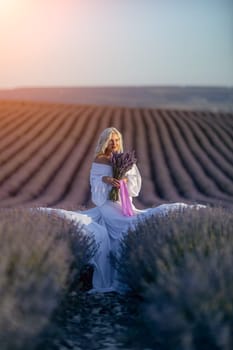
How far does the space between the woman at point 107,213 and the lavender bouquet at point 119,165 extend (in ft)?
0.10

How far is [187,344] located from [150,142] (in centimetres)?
1580

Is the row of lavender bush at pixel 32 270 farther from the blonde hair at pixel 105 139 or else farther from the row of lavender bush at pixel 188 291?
the blonde hair at pixel 105 139

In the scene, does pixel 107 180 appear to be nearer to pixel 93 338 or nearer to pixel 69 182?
pixel 93 338

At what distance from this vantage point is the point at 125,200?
550 centimetres

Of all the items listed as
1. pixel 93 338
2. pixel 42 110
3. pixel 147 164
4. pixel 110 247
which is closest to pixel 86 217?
pixel 110 247

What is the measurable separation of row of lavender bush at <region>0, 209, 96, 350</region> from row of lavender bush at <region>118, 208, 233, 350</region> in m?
0.38

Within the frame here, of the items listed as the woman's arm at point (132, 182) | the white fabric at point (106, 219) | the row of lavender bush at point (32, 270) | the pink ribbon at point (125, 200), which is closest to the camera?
the row of lavender bush at point (32, 270)

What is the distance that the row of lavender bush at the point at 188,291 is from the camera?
2.78m

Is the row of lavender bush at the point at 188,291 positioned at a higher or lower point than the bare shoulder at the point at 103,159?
lower

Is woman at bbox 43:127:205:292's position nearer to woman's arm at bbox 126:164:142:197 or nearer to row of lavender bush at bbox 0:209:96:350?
woman's arm at bbox 126:164:142:197

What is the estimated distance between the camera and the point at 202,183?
48.5 ft

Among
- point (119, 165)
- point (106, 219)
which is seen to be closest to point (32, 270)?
point (106, 219)

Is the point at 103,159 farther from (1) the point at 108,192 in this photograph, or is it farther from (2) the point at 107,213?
(2) the point at 107,213

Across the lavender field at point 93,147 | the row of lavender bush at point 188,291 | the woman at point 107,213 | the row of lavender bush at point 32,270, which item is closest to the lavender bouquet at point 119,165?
the woman at point 107,213
